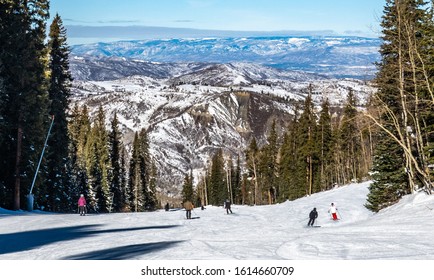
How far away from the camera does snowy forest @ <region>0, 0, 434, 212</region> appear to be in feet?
106

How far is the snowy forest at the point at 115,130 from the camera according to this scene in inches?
1275

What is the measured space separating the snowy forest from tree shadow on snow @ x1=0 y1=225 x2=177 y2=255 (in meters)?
12.9

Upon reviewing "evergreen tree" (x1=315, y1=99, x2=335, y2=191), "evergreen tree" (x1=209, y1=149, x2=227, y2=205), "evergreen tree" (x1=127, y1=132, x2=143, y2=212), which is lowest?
"evergreen tree" (x1=209, y1=149, x2=227, y2=205)

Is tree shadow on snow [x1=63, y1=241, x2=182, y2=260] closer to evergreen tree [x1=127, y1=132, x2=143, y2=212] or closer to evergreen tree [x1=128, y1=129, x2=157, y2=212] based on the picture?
evergreen tree [x1=127, y1=132, x2=143, y2=212]

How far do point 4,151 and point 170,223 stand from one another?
14.5 m

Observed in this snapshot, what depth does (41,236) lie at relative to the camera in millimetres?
22625

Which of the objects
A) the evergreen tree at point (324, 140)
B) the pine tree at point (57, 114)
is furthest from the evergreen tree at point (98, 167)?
the evergreen tree at point (324, 140)

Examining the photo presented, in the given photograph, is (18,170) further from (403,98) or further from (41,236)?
(403,98)

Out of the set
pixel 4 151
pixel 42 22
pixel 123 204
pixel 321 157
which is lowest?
pixel 123 204

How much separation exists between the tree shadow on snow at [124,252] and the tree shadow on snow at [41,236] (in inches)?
111

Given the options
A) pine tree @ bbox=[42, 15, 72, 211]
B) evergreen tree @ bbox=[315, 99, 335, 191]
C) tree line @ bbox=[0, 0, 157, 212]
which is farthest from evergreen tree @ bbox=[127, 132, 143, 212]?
pine tree @ bbox=[42, 15, 72, 211]
